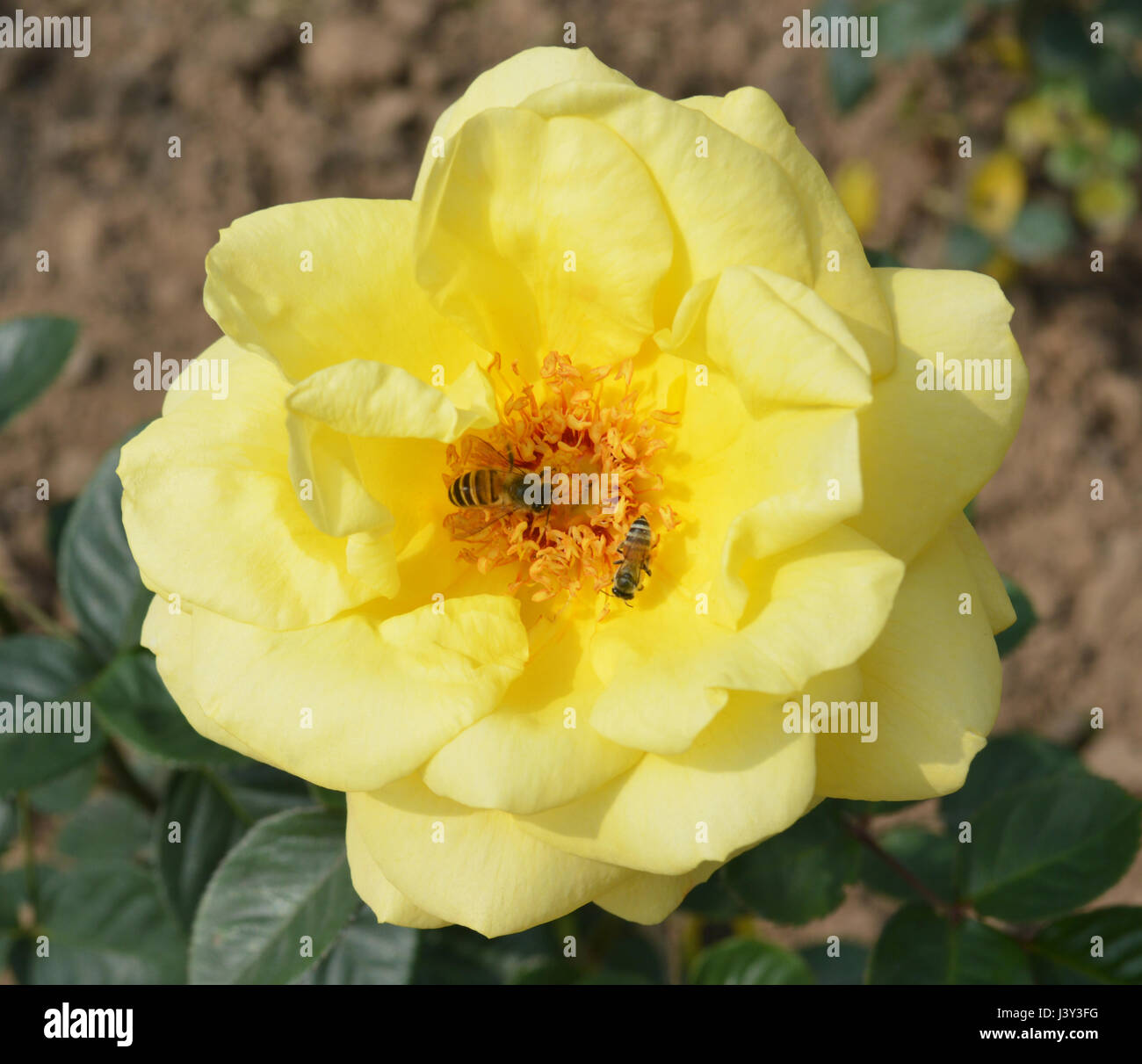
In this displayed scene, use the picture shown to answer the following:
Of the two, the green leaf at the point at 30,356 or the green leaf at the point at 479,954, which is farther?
the green leaf at the point at 479,954

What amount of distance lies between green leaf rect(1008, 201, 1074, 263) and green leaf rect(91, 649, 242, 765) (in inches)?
135

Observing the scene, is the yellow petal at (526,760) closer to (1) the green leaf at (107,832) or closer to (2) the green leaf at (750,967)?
(2) the green leaf at (750,967)

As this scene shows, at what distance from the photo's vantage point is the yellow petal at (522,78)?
1696 millimetres

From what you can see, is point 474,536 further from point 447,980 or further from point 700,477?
point 447,980

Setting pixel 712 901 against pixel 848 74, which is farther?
pixel 848 74

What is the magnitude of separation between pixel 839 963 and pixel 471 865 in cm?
173

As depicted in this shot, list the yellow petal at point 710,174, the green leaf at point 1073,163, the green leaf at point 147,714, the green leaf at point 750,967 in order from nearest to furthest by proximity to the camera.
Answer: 1. the yellow petal at point 710,174
2. the green leaf at point 147,714
3. the green leaf at point 750,967
4. the green leaf at point 1073,163

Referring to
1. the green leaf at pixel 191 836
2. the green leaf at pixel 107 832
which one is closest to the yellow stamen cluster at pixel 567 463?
the green leaf at pixel 191 836

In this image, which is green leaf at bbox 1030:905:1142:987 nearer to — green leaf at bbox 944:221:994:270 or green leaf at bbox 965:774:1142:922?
green leaf at bbox 965:774:1142:922

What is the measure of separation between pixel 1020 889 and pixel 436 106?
374cm

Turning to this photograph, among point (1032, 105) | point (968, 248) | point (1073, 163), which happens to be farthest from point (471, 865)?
point (1032, 105)

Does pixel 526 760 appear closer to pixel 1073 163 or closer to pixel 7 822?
pixel 7 822

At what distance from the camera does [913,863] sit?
2.71 metres

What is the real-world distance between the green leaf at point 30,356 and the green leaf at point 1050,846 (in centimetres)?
225
